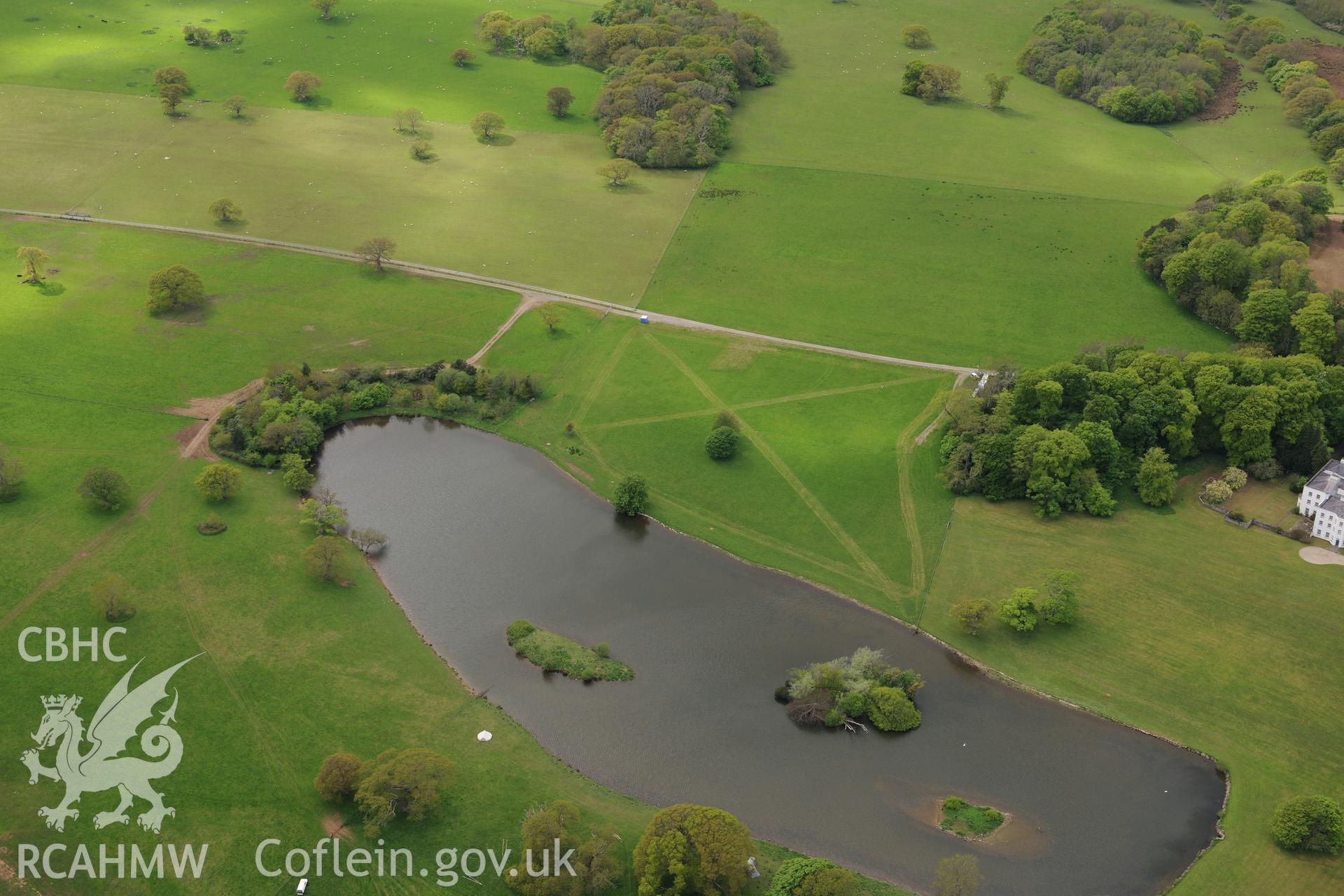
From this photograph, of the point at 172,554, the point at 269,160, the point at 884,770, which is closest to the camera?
the point at 884,770

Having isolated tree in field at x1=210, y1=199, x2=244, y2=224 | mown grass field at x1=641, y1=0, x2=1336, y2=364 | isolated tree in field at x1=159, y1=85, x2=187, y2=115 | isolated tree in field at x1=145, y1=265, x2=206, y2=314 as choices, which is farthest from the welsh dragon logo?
isolated tree in field at x1=159, y1=85, x2=187, y2=115

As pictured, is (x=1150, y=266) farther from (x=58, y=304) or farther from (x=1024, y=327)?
(x=58, y=304)

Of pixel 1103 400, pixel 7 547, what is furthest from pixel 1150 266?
pixel 7 547

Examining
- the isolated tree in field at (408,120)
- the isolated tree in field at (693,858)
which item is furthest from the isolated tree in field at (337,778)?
the isolated tree in field at (408,120)

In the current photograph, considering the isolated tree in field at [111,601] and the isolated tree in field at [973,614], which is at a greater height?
the isolated tree in field at [973,614]

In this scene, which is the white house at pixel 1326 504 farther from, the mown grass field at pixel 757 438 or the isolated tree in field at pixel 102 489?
the isolated tree in field at pixel 102 489

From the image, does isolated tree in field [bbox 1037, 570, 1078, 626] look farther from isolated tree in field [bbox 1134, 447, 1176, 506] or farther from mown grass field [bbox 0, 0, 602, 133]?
mown grass field [bbox 0, 0, 602, 133]
